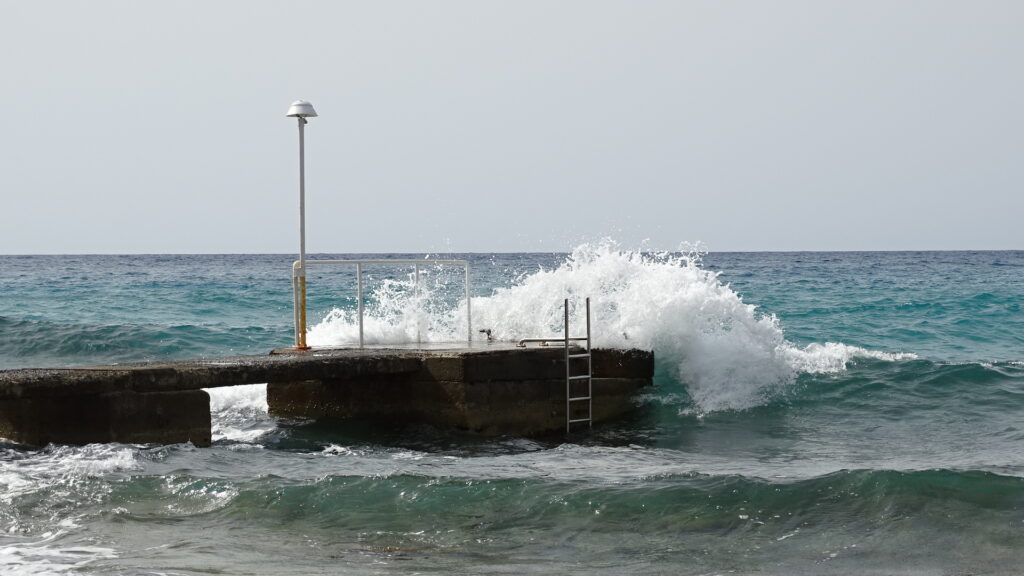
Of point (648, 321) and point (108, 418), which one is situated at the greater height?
point (648, 321)

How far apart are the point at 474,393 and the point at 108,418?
3.35 meters

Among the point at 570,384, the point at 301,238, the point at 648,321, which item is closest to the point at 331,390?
the point at 301,238

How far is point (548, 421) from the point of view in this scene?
10961mm

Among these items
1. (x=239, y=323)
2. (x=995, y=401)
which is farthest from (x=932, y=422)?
(x=239, y=323)

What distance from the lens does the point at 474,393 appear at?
10492mm

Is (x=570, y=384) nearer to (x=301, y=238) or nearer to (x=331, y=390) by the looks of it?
(x=331, y=390)

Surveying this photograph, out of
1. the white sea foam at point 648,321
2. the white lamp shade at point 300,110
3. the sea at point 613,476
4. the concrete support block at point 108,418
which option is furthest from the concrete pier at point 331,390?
the white lamp shade at point 300,110

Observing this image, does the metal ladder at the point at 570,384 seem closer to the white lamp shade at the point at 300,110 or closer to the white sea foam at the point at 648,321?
the white sea foam at the point at 648,321

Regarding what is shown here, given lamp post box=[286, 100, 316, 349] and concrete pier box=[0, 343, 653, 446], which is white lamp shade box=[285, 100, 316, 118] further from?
concrete pier box=[0, 343, 653, 446]

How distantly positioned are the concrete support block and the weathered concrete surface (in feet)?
2.78

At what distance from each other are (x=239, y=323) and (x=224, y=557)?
67.8ft

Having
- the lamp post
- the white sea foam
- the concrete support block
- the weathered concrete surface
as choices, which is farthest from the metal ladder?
the concrete support block

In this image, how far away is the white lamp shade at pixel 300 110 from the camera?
11250 mm

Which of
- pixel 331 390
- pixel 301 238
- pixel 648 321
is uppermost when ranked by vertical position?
pixel 301 238
